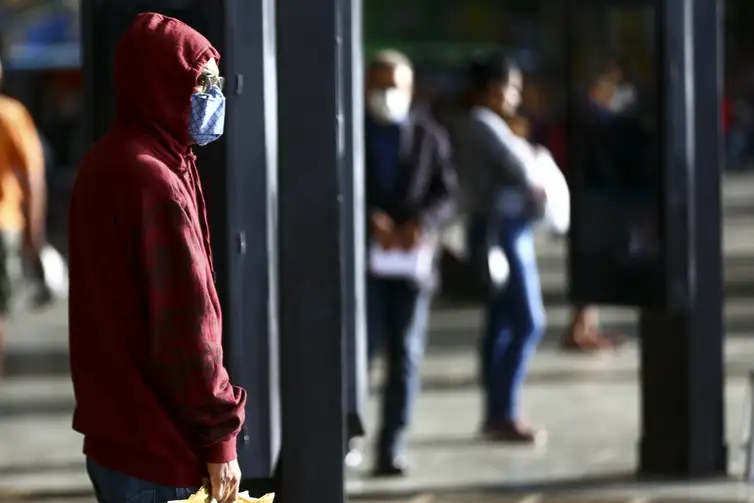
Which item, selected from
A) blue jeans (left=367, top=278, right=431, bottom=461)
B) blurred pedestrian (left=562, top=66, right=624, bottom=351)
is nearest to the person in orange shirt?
blue jeans (left=367, top=278, right=431, bottom=461)

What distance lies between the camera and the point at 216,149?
450 centimetres

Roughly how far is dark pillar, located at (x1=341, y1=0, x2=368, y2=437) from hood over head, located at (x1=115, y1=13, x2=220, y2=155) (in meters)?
2.47

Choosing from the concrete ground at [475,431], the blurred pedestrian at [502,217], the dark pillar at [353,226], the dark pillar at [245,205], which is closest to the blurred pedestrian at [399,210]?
the concrete ground at [475,431]

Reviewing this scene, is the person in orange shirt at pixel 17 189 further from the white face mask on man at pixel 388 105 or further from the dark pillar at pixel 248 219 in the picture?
the dark pillar at pixel 248 219

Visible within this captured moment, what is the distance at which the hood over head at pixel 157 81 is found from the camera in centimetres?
339

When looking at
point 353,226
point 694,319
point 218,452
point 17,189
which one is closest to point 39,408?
point 17,189

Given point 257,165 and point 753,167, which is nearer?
point 257,165

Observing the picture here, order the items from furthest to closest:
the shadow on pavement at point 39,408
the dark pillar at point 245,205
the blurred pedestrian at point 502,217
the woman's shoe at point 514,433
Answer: the shadow on pavement at point 39,408, the blurred pedestrian at point 502,217, the woman's shoe at point 514,433, the dark pillar at point 245,205

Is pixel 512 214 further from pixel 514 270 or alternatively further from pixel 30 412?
pixel 30 412

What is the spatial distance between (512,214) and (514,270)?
27cm

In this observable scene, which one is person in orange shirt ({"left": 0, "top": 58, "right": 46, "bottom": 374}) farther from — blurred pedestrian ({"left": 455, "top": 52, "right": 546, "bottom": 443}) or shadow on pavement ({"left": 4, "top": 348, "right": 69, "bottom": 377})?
blurred pedestrian ({"left": 455, "top": 52, "right": 546, "bottom": 443})

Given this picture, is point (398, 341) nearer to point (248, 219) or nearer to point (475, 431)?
point (475, 431)

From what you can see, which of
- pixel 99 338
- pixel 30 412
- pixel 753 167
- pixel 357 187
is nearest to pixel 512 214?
pixel 357 187

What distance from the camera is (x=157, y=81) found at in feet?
11.1
